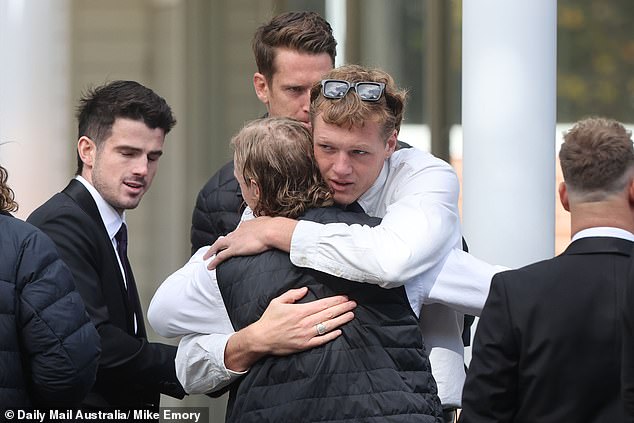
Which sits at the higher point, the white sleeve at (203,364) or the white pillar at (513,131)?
the white pillar at (513,131)

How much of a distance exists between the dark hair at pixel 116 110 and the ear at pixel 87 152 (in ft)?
0.05

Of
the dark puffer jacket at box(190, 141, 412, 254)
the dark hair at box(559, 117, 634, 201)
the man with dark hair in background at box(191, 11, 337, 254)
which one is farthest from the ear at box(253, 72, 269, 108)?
the dark hair at box(559, 117, 634, 201)

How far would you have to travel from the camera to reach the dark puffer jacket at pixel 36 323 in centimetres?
330

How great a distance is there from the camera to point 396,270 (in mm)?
2738

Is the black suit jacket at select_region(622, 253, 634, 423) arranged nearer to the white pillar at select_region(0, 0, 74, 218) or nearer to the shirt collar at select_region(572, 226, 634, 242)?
the shirt collar at select_region(572, 226, 634, 242)

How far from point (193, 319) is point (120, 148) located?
47.6 inches

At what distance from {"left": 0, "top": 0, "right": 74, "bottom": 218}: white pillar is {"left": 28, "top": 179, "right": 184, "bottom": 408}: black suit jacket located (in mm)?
1090

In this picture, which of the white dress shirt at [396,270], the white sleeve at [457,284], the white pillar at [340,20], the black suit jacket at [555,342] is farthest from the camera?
the white pillar at [340,20]

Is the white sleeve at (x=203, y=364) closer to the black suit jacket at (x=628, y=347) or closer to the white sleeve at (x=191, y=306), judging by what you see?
the white sleeve at (x=191, y=306)

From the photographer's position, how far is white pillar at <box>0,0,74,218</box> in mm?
5000

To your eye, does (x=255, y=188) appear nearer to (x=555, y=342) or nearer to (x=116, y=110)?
(x=555, y=342)

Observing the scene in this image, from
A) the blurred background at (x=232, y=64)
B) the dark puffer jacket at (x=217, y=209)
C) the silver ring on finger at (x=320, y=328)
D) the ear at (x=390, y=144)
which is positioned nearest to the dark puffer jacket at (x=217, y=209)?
the dark puffer jacket at (x=217, y=209)

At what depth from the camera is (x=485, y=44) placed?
419 cm

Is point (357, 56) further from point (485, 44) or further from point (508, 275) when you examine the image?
point (508, 275)
